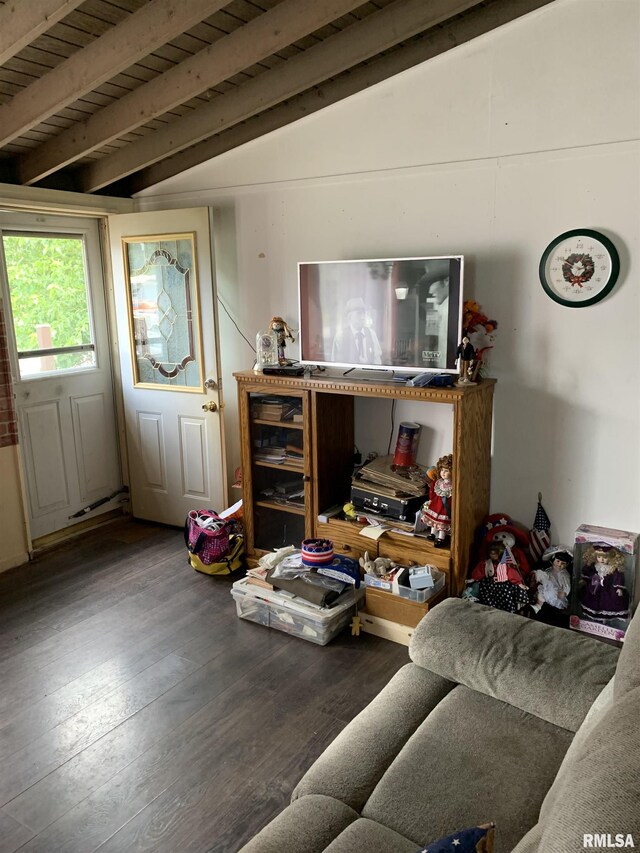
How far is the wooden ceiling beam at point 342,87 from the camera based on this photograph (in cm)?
291

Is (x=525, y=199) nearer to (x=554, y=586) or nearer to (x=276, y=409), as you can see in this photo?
(x=276, y=409)

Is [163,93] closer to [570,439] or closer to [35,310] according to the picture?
[35,310]

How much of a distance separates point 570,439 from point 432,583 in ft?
3.07

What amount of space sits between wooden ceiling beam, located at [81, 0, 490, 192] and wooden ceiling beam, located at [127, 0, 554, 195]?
0.35 ft

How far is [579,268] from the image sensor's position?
291 centimetres

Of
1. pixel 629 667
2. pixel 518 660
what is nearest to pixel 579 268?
pixel 518 660

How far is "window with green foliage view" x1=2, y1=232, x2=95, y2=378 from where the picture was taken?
3.90 m

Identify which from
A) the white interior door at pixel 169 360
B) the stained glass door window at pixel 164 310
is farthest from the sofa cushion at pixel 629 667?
the stained glass door window at pixel 164 310

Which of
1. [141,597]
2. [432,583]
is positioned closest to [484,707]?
[432,583]

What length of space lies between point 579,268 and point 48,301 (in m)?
3.05

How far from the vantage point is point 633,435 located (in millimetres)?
2916

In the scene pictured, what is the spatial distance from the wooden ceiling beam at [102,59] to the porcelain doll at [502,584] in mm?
2526

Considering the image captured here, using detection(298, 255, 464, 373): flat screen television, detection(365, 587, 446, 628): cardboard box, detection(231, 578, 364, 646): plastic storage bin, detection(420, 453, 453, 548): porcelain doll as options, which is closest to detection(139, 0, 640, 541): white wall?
detection(298, 255, 464, 373): flat screen television

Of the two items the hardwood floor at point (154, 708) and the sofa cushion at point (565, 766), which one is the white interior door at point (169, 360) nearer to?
the hardwood floor at point (154, 708)
